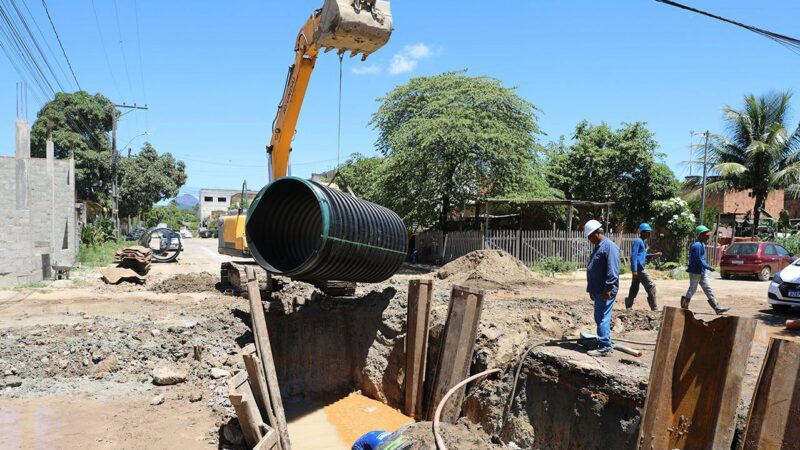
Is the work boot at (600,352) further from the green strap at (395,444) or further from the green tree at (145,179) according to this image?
the green tree at (145,179)

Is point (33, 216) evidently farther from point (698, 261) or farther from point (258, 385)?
point (698, 261)

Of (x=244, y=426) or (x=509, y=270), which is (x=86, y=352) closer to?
(x=244, y=426)

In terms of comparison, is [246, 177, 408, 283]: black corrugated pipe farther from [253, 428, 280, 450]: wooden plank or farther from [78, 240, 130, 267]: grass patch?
[78, 240, 130, 267]: grass patch

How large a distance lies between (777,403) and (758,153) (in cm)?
2526

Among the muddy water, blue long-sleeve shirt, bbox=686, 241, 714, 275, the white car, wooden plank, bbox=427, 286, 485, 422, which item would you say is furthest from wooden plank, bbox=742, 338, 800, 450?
the white car

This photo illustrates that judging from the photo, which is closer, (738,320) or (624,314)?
(738,320)

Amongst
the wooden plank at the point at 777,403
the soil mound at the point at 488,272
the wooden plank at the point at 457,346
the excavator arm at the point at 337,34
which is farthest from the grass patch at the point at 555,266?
the wooden plank at the point at 777,403

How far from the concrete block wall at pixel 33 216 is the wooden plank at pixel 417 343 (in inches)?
425

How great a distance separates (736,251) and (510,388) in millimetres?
16158

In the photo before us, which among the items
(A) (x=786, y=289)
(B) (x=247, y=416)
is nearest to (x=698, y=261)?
(A) (x=786, y=289)

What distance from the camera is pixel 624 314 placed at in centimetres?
950

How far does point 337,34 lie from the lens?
8.40m

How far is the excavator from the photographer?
8.31 metres

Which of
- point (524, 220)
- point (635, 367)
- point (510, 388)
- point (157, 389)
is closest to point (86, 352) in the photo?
point (157, 389)
